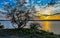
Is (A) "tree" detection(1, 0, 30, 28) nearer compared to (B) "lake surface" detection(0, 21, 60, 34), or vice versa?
(A) "tree" detection(1, 0, 30, 28)

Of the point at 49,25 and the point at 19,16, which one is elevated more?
the point at 19,16

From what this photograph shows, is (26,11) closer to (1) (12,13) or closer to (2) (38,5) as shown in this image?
(1) (12,13)

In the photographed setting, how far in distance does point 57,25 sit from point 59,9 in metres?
0.76

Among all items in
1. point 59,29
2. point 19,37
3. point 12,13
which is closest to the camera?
point 19,37

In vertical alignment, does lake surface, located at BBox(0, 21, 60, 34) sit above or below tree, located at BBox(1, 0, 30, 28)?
below

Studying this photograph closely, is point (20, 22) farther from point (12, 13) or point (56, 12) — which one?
point (56, 12)

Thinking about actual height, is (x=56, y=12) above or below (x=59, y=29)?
above

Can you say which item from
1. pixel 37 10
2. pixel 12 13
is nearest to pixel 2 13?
pixel 37 10

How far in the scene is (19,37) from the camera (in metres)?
7.40

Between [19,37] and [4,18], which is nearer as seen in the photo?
[19,37]

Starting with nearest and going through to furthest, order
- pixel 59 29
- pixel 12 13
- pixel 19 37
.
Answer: pixel 19 37 → pixel 12 13 → pixel 59 29

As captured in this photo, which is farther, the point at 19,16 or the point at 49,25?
the point at 49,25

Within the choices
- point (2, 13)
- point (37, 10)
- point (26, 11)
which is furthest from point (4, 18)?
point (26, 11)

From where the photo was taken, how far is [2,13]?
10875 millimetres
